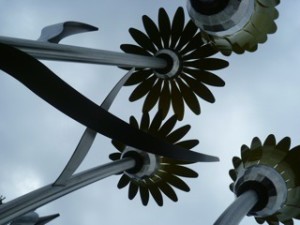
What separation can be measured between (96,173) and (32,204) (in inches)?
66.9

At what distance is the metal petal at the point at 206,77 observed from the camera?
28.5ft

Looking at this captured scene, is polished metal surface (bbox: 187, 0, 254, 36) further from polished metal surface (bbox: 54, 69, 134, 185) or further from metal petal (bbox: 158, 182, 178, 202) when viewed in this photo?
metal petal (bbox: 158, 182, 178, 202)

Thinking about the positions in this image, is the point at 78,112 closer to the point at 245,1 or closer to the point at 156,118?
the point at 245,1

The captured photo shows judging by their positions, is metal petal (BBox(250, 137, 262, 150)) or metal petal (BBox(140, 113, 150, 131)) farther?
metal petal (BBox(140, 113, 150, 131))

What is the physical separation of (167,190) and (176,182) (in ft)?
0.83

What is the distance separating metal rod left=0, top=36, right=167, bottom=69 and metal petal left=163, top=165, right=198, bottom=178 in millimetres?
2229

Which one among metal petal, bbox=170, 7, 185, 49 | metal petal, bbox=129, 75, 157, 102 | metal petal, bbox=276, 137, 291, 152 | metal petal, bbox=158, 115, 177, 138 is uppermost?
metal petal, bbox=170, 7, 185, 49

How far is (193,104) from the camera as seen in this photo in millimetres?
9125

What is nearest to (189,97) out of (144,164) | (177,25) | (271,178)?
(177,25)

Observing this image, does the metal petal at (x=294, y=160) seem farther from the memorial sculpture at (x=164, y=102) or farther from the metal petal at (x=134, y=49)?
the metal petal at (x=134, y=49)

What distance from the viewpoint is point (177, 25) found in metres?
8.83

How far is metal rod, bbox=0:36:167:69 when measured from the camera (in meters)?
4.52

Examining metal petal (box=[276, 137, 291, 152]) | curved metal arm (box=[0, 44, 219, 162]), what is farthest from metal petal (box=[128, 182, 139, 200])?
curved metal arm (box=[0, 44, 219, 162])

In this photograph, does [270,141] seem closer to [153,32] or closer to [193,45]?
[193,45]
